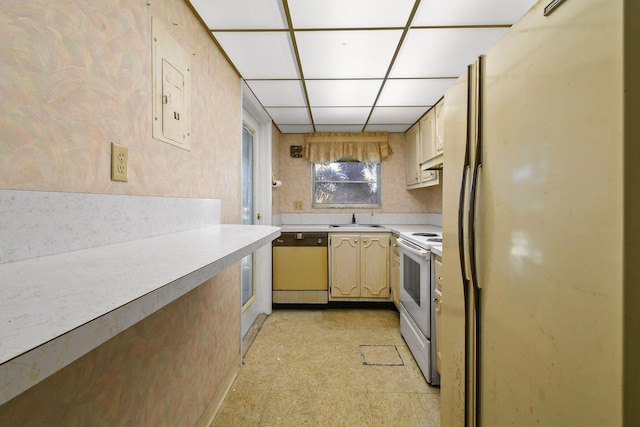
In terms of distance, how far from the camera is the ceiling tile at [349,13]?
4.73 ft

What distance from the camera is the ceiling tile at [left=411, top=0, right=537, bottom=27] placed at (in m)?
1.44

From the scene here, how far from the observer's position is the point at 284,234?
3377 millimetres

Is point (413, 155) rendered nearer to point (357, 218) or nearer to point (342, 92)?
point (357, 218)

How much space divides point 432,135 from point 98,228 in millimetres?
2829

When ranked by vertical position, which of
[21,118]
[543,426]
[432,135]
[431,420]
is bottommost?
[431,420]

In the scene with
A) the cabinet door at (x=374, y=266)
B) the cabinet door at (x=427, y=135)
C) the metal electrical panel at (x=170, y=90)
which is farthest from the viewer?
the cabinet door at (x=374, y=266)

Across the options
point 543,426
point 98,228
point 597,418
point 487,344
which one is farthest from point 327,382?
point 98,228

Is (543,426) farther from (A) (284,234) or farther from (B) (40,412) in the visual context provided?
(A) (284,234)

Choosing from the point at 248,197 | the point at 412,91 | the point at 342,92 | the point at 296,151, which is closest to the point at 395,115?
the point at 412,91

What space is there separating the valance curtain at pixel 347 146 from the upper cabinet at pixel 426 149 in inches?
14.6

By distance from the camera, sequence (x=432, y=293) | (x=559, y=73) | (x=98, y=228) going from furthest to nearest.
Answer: (x=432, y=293)
(x=98, y=228)
(x=559, y=73)

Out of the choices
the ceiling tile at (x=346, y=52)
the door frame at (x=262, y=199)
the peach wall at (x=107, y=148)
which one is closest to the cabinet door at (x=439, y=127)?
the ceiling tile at (x=346, y=52)

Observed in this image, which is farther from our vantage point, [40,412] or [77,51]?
[77,51]

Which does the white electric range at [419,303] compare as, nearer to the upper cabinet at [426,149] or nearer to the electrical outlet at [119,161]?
the upper cabinet at [426,149]
